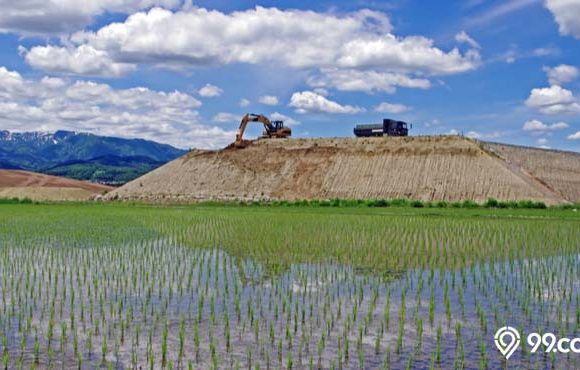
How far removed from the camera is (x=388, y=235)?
24.1 metres

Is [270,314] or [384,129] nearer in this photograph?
[270,314]

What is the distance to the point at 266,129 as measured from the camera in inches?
2773

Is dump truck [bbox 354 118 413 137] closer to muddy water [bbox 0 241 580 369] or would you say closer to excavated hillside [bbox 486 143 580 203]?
excavated hillside [bbox 486 143 580 203]

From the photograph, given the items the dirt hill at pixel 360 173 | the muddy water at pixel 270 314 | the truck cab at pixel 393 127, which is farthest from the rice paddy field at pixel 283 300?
the truck cab at pixel 393 127

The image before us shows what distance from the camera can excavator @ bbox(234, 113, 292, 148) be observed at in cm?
6781

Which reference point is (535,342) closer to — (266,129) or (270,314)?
(270,314)

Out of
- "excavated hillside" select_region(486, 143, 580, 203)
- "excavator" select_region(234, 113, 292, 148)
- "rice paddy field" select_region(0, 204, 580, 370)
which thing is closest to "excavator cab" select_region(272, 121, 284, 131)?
"excavator" select_region(234, 113, 292, 148)

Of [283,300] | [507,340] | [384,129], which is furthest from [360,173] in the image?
[507,340]

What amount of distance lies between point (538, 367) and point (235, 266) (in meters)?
9.49

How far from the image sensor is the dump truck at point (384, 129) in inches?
2677

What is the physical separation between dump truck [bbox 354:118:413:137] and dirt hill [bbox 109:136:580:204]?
18.6 ft

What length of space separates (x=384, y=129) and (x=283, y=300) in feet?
188

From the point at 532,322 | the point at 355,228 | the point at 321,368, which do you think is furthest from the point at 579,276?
the point at 355,228

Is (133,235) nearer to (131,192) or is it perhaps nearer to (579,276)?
(579,276)
